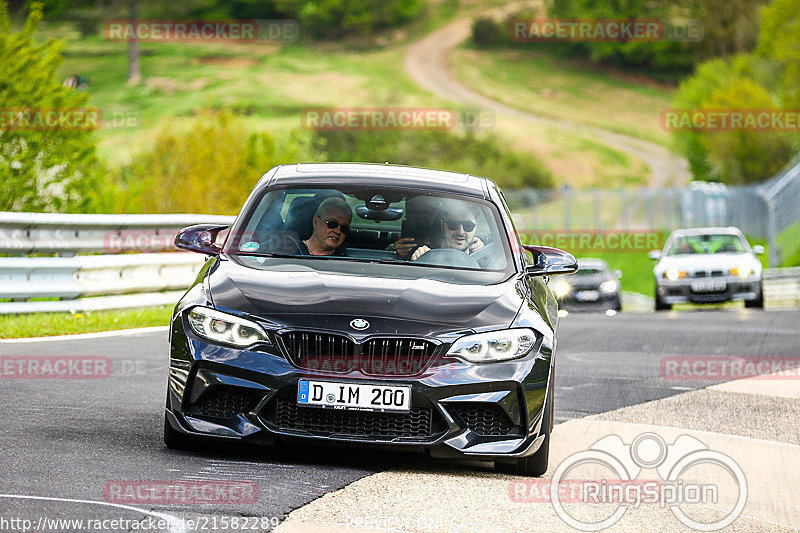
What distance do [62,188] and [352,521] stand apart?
16683mm

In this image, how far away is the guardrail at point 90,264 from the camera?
1371 cm

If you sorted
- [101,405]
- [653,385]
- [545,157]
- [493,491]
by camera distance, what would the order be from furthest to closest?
[545,157], [653,385], [101,405], [493,491]

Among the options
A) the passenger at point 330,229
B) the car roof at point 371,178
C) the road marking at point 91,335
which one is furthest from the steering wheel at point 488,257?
the road marking at point 91,335

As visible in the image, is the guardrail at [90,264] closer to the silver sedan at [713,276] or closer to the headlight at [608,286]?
the silver sedan at [713,276]

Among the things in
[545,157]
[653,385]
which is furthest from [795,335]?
[545,157]

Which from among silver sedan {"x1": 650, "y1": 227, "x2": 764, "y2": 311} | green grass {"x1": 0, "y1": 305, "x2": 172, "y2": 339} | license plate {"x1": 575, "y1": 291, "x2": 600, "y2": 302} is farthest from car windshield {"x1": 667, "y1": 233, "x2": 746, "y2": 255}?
green grass {"x1": 0, "y1": 305, "x2": 172, "y2": 339}

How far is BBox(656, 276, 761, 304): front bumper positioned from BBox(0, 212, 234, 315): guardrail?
1059cm

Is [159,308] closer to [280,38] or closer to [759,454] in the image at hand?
[759,454]

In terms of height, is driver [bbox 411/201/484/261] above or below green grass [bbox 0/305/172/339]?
above

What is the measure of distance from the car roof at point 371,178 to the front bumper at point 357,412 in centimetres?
160

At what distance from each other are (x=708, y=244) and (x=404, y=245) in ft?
62.2

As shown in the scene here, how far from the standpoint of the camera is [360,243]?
25.6ft

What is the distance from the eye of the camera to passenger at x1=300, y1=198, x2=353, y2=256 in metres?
7.69

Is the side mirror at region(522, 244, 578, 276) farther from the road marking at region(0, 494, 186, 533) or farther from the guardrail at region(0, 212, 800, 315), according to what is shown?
the guardrail at region(0, 212, 800, 315)
